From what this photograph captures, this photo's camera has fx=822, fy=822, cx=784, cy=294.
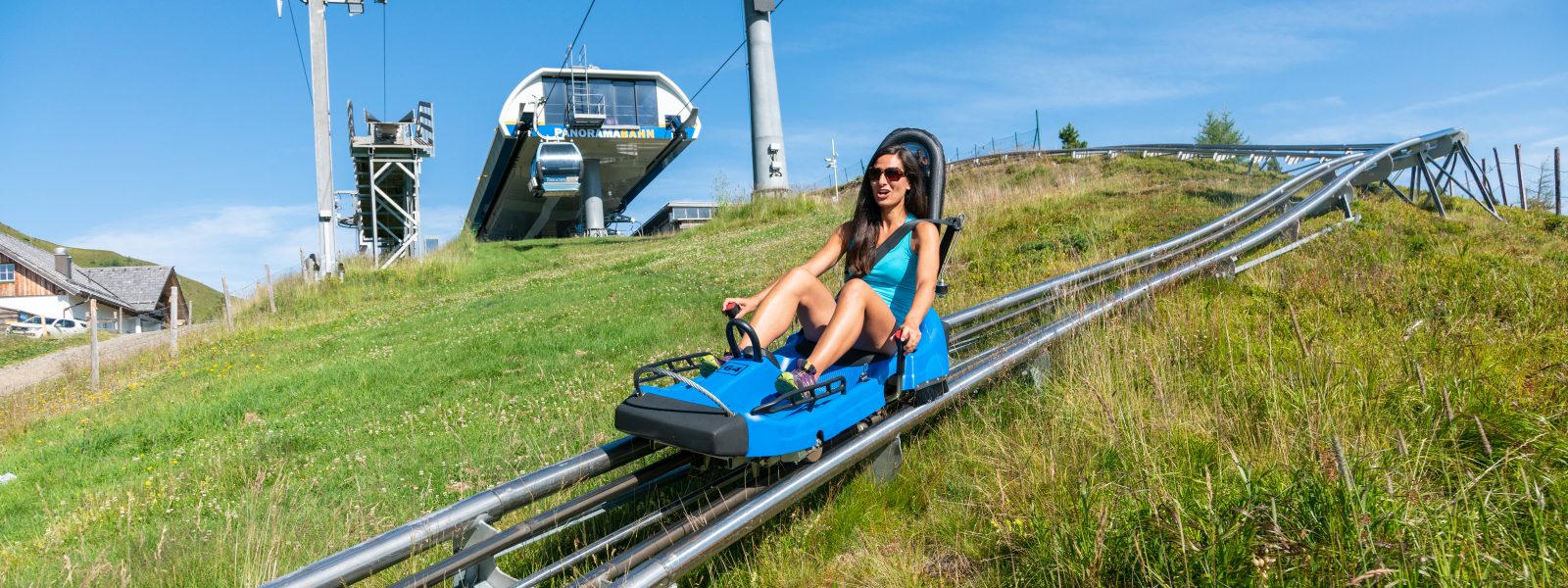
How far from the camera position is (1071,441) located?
3.40 meters

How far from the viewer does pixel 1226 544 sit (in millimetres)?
2211

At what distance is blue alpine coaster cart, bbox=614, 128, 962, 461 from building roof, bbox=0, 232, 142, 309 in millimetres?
57099

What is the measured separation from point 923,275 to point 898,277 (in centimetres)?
23

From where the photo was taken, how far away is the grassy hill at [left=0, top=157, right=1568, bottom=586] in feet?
7.61

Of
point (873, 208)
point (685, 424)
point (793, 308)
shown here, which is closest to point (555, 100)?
point (873, 208)

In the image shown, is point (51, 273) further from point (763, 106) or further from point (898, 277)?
point (898, 277)

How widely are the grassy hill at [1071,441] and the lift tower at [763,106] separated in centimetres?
1613

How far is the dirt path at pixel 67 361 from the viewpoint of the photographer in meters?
14.8

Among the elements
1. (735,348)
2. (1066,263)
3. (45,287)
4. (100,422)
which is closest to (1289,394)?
(735,348)

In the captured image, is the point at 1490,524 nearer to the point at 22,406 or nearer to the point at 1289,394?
the point at 1289,394

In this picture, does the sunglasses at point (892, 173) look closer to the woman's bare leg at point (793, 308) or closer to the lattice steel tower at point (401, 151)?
the woman's bare leg at point (793, 308)

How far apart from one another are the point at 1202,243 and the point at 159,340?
20.1 meters

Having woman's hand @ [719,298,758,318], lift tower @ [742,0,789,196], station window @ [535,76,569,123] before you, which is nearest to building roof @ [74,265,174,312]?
station window @ [535,76,569,123]

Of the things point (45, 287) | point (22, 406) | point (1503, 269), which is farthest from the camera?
point (45, 287)
